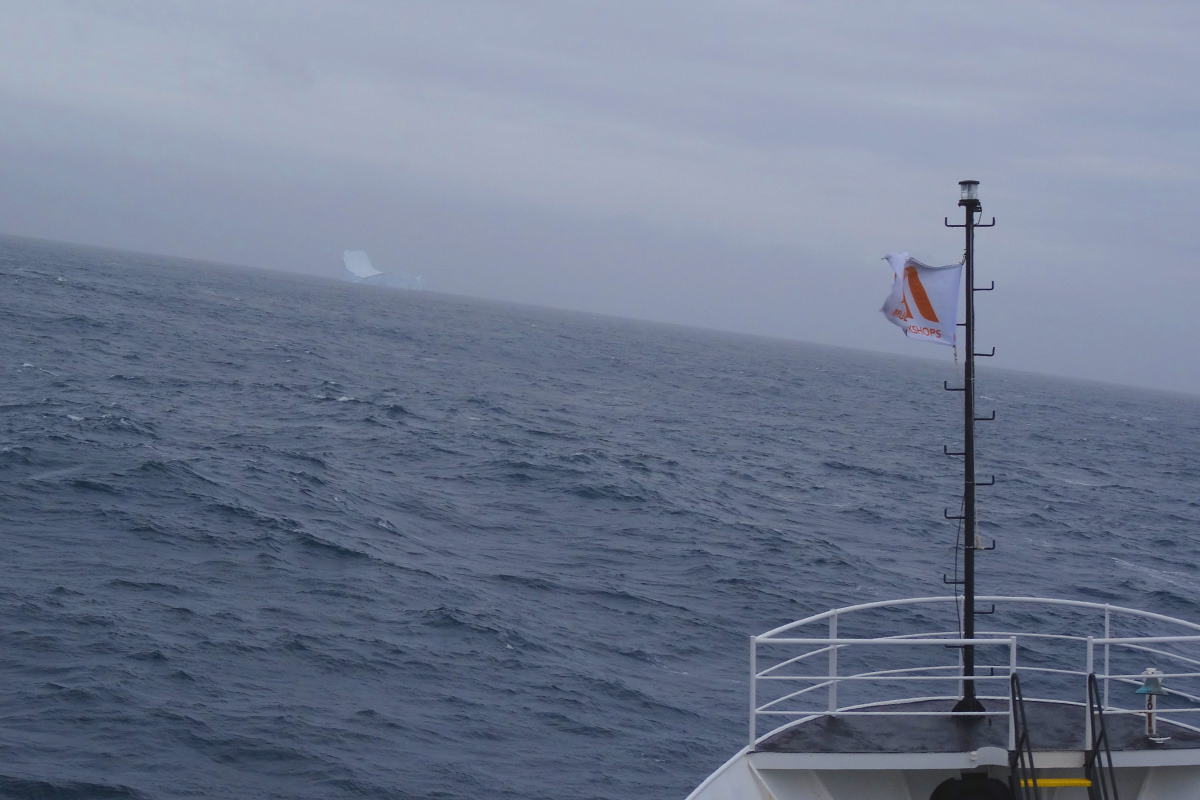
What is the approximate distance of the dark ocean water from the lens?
1410cm

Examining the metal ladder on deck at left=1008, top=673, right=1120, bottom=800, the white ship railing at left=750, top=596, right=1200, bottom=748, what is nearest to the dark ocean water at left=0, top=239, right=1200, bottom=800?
the white ship railing at left=750, top=596, right=1200, bottom=748

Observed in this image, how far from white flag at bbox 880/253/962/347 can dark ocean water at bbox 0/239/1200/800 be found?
298 inches

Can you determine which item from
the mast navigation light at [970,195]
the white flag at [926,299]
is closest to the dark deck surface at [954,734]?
the white flag at [926,299]

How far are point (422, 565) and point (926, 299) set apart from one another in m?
15.6

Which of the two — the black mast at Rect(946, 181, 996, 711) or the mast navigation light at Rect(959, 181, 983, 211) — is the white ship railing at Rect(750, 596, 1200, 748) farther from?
the mast navigation light at Rect(959, 181, 983, 211)

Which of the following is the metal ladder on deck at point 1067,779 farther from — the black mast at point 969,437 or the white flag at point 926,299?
the white flag at point 926,299

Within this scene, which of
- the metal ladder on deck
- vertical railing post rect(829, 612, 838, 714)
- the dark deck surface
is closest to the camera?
the metal ladder on deck

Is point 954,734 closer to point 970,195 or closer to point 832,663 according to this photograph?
point 832,663

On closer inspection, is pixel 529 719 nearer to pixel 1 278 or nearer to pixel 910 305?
pixel 910 305

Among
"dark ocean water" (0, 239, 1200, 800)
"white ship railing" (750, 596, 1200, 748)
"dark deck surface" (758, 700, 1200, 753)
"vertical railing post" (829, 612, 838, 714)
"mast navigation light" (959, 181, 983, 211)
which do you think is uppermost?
"mast navigation light" (959, 181, 983, 211)

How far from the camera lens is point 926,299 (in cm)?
941

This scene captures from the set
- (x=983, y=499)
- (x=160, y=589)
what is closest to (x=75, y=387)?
(x=160, y=589)

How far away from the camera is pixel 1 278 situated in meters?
94.8

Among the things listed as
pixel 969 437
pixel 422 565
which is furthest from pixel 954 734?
pixel 422 565
